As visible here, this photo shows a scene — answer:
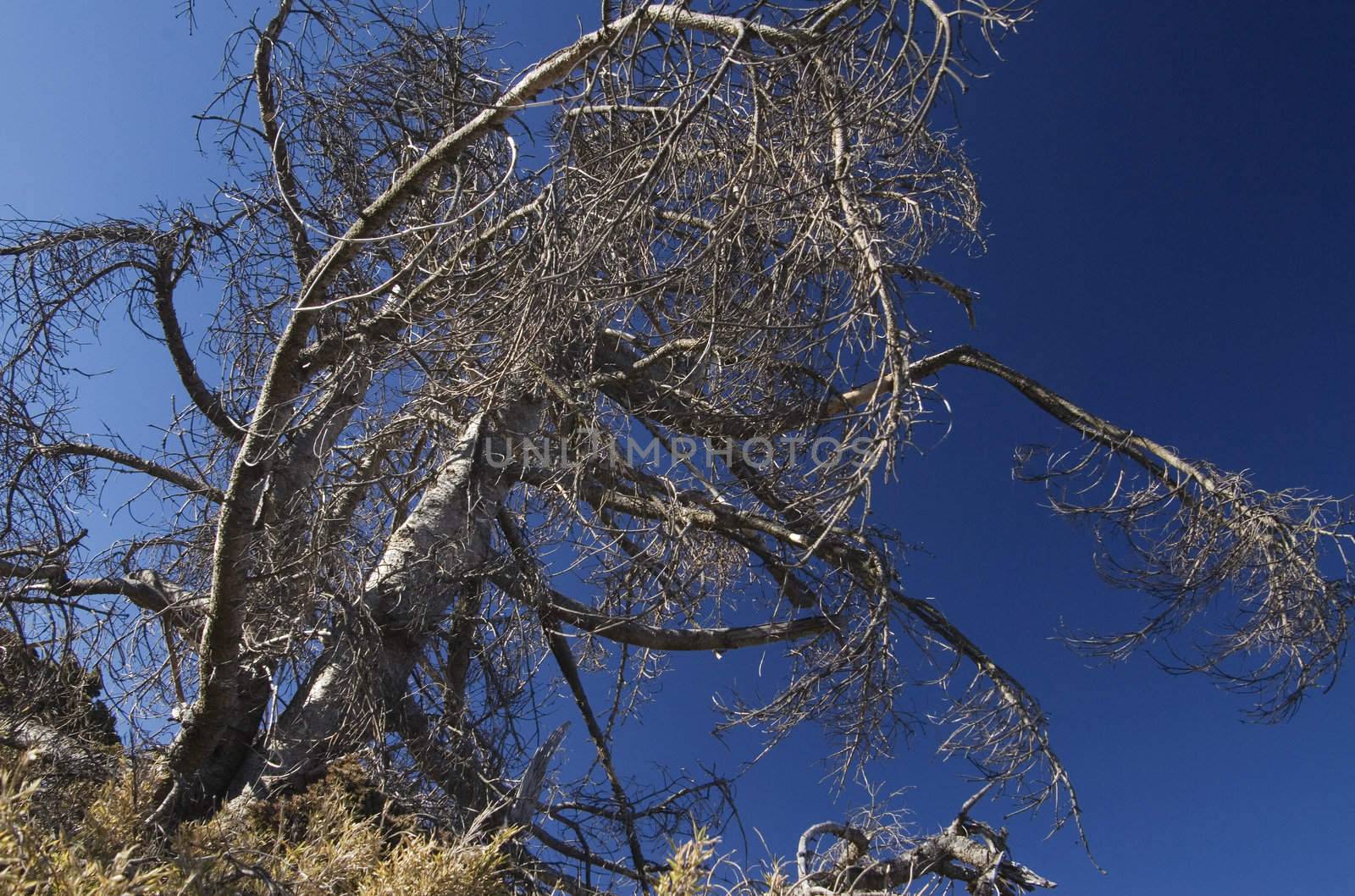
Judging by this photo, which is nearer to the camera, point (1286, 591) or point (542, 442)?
point (1286, 591)

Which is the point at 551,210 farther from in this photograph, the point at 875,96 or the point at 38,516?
the point at 38,516

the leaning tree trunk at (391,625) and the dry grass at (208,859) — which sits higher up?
the leaning tree trunk at (391,625)

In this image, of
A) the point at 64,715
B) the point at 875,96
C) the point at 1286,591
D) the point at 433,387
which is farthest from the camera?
the point at 1286,591

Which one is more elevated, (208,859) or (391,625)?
(391,625)

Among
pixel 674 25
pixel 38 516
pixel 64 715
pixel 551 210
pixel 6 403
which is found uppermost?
pixel 674 25

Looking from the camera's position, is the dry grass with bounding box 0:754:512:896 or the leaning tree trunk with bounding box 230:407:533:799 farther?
the leaning tree trunk with bounding box 230:407:533:799

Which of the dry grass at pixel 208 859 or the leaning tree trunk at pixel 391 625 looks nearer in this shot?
the dry grass at pixel 208 859

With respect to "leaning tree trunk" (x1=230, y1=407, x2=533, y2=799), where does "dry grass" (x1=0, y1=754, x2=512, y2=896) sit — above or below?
below

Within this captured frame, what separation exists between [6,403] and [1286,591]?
619 cm

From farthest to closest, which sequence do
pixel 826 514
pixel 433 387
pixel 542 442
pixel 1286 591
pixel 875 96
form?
pixel 542 442 → pixel 1286 591 → pixel 433 387 → pixel 875 96 → pixel 826 514

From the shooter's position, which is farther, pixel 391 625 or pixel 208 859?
pixel 391 625

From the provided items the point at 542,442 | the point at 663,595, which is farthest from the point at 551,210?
the point at 542,442

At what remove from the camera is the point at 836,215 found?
10.7 feet

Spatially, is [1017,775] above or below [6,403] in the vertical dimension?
above
